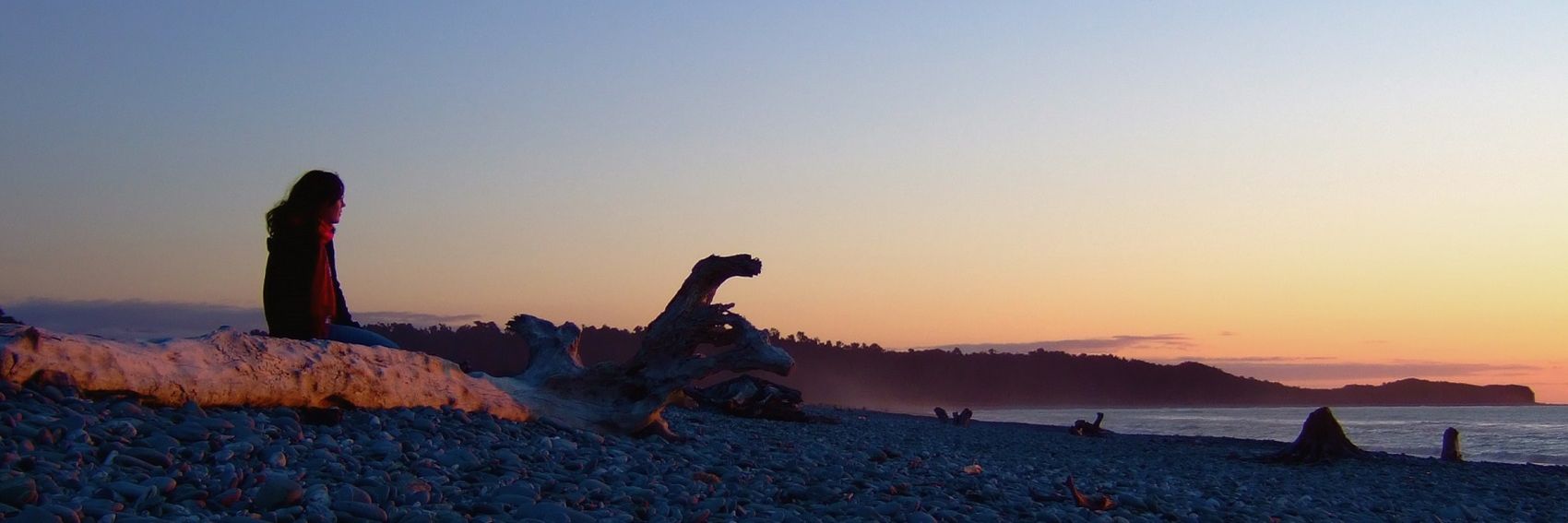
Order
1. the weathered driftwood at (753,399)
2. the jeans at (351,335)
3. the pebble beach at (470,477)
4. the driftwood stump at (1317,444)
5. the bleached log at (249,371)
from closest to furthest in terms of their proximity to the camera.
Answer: the pebble beach at (470,477), the bleached log at (249,371), the jeans at (351,335), the weathered driftwood at (753,399), the driftwood stump at (1317,444)

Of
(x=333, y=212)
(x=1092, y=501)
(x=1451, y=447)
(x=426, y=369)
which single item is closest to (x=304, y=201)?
(x=333, y=212)

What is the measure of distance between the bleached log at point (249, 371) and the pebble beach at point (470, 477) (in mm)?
143

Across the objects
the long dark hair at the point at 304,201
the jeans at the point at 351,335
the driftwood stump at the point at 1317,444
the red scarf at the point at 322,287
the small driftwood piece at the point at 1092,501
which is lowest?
the small driftwood piece at the point at 1092,501

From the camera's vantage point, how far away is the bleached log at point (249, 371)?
20.1ft

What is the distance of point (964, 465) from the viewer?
32.1ft

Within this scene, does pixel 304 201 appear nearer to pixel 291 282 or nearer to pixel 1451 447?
pixel 291 282

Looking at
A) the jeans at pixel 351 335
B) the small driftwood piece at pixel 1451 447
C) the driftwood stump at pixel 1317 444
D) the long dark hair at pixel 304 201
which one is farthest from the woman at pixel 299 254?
the small driftwood piece at pixel 1451 447

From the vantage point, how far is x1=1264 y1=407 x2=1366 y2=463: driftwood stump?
63.4 feet

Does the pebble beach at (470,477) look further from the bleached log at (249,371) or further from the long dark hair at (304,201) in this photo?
the long dark hair at (304,201)

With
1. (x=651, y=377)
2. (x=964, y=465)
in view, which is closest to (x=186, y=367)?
(x=651, y=377)

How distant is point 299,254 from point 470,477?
114 inches

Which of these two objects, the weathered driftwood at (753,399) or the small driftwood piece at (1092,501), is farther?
the weathered driftwood at (753,399)

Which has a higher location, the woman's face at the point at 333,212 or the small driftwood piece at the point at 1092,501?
the woman's face at the point at 333,212

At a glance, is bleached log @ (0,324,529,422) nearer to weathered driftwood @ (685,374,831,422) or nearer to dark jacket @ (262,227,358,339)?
dark jacket @ (262,227,358,339)
